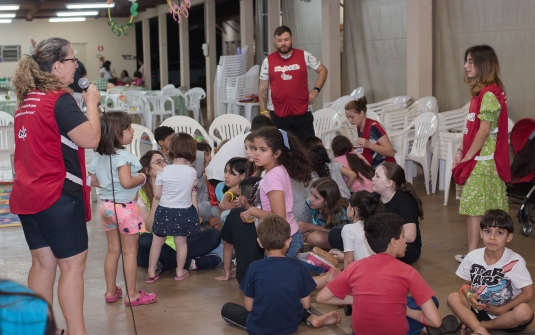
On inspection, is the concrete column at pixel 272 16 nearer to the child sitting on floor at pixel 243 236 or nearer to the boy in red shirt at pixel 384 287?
the child sitting on floor at pixel 243 236

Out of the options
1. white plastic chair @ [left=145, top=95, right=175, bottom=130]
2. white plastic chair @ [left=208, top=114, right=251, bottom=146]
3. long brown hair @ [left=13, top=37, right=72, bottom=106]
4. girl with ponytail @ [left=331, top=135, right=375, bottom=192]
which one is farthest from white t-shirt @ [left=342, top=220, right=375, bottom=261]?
white plastic chair @ [left=145, top=95, right=175, bottom=130]

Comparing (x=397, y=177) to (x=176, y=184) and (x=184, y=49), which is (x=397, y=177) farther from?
(x=184, y=49)

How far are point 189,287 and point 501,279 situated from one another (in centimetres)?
199

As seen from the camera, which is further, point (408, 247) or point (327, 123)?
point (327, 123)

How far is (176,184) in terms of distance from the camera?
450 cm

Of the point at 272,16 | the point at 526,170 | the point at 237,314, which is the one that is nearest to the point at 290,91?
the point at 526,170

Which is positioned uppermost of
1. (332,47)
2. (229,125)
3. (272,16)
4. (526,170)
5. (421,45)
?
(272,16)

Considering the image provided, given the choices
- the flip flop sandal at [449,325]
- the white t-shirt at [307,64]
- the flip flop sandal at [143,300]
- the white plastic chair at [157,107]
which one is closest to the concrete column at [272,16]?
the white plastic chair at [157,107]

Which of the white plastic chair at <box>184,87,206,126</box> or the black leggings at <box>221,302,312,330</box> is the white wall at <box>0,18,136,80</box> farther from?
the black leggings at <box>221,302,312,330</box>

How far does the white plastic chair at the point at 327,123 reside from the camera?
8320mm

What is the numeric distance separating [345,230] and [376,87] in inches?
273

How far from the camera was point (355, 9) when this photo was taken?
1152 cm

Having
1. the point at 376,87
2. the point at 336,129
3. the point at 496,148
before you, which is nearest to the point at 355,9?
the point at 376,87

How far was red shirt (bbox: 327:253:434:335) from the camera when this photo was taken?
3197 mm
